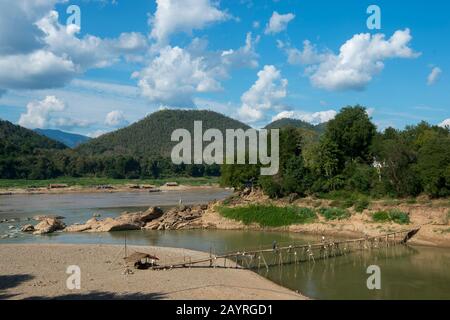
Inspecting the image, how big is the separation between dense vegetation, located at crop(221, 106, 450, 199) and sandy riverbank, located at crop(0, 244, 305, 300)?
2622 cm

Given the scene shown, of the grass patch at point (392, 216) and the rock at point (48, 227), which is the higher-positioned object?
the grass patch at point (392, 216)

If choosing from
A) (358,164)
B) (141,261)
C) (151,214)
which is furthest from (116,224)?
(358,164)

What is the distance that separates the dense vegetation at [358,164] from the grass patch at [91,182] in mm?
85441

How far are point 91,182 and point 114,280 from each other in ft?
410

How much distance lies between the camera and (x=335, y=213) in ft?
175

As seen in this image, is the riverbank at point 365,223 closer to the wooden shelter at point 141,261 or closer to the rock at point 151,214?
the rock at point 151,214

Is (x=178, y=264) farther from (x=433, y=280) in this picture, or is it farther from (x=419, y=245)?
(x=419, y=245)

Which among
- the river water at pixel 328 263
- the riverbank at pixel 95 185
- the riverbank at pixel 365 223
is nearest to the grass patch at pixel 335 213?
the riverbank at pixel 365 223

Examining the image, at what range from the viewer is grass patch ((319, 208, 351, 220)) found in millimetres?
52484

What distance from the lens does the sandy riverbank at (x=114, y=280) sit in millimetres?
25625

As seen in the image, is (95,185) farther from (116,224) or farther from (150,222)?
(116,224)
